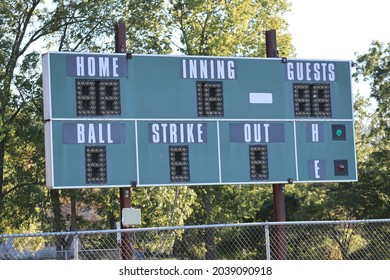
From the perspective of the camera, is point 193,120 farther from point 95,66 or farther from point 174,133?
point 95,66

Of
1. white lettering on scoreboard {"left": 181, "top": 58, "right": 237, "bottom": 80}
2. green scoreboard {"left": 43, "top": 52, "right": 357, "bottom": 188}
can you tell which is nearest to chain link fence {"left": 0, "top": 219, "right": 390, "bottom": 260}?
green scoreboard {"left": 43, "top": 52, "right": 357, "bottom": 188}

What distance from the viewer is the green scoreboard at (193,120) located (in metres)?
17.2

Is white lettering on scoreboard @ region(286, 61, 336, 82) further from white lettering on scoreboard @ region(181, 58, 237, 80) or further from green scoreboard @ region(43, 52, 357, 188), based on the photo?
white lettering on scoreboard @ region(181, 58, 237, 80)

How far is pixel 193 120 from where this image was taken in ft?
58.9

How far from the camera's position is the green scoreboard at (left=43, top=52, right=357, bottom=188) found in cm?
1716

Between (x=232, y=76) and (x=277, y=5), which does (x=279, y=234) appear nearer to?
(x=232, y=76)

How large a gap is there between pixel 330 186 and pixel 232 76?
1725 centimetres

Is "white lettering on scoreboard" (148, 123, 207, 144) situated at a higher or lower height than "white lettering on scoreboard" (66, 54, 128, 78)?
lower

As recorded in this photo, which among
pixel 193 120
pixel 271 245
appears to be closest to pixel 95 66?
pixel 193 120

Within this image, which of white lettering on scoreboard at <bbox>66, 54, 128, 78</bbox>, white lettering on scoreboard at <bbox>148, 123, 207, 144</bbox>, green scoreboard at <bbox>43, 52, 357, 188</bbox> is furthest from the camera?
white lettering on scoreboard at <bbox>148, 123, 207, 144</bbox>

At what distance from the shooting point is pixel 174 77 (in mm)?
18031

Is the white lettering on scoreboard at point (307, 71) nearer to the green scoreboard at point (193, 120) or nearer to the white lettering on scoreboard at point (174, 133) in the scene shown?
the green scoreboard at point (193, 120)

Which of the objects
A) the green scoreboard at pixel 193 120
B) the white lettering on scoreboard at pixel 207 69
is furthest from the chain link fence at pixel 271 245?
the white lettering on scoreboard at pixel 207 69
